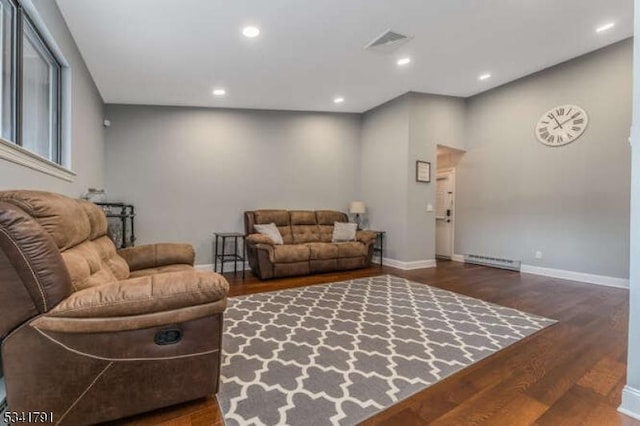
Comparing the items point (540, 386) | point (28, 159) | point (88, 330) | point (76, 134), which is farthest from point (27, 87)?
point (540, 386)

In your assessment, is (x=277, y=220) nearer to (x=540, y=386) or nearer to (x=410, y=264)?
(x=410, y=264)

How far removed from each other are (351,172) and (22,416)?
5374 millimetres

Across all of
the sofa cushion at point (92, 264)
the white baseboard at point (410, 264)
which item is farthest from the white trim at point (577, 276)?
the sofa cushion at point (92, 264)

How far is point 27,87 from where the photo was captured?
7.52 ft

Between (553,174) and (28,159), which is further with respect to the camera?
(553,174)

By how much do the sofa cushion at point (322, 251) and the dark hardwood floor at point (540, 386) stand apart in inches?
95.4

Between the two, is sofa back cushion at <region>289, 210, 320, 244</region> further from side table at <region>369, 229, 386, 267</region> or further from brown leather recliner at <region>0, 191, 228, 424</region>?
brown leather recliner at <region>0, 191, 228, 424</region>

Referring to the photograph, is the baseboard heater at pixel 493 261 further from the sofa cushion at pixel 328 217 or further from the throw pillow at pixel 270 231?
the throw pillow at pixel 270 231

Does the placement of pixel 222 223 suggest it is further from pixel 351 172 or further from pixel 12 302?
pixel 12 302

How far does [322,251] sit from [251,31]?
2.99 m

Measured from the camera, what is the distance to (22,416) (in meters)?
1.22

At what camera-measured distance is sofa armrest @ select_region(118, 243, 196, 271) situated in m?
2.85

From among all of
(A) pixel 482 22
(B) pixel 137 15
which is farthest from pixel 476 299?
(B) pixel 137 15

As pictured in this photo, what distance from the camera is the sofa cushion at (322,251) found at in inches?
183
